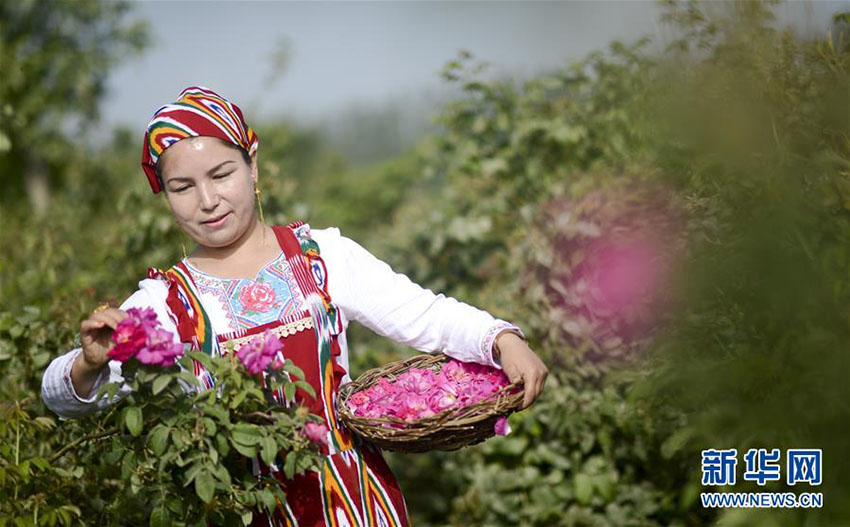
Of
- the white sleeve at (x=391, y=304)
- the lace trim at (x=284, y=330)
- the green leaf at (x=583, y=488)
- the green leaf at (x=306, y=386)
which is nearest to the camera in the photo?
the green leaf at (x=306, y=386)

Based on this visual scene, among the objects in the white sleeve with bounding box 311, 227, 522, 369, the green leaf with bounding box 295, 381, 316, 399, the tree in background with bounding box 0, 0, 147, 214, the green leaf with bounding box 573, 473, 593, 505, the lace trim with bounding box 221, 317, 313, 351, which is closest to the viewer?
the green leaf with bounding box 295, 381, 316, 399

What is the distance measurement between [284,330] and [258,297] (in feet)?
0.31

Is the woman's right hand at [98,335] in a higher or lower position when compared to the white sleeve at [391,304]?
lower

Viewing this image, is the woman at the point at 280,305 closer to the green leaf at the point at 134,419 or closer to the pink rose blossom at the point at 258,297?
the pink rose blossom at the point at 258,297

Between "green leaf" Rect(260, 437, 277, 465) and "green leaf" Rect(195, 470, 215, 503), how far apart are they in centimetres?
11

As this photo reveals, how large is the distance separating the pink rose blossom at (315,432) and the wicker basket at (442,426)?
12 cm

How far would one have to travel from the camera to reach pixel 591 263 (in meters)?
3.33

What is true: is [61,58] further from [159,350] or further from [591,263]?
[159,350]

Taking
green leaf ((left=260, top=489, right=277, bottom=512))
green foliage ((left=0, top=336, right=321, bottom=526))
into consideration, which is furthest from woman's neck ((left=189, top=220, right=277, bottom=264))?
green leaf ((left=260, top=489, right=277, bottom=512))

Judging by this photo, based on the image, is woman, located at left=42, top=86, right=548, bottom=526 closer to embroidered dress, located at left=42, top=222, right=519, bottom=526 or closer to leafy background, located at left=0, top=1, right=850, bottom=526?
embroidered dress, located at left=42, top=222, right=519, bottom=526

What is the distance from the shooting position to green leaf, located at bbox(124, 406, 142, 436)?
5.85ft

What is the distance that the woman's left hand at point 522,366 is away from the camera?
194 centimetres

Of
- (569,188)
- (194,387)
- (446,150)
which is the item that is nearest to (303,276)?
(194,387)

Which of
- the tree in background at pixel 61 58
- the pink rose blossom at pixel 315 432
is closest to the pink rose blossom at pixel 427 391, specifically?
the pink rose blossom at pixel 315 432
